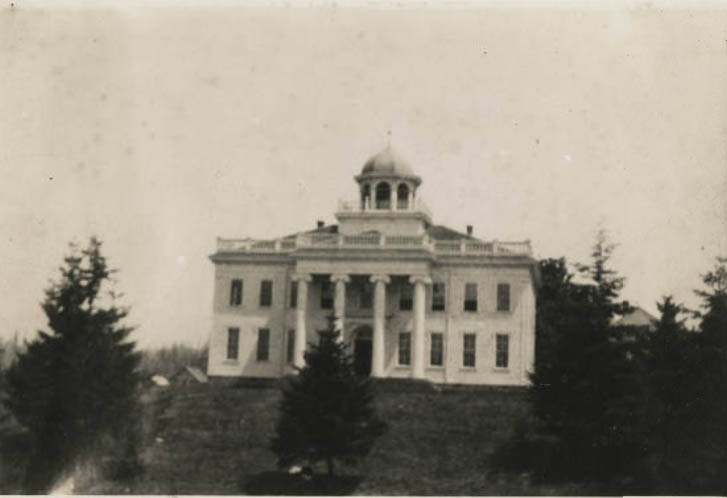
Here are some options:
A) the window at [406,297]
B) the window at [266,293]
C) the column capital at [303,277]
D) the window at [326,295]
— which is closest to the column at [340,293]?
the column capital at [303,277]

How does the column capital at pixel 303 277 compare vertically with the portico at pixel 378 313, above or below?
above

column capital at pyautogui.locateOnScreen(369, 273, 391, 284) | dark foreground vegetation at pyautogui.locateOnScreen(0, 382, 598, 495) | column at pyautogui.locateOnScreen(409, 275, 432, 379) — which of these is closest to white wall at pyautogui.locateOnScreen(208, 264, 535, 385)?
column at pyautogui.locateOnScreen(409, 275, 432, 379)

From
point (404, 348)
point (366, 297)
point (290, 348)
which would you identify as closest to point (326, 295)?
point (366, 297)

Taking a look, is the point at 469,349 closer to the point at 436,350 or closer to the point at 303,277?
the point at 436,350

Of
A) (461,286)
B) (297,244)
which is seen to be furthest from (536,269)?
(297,244)

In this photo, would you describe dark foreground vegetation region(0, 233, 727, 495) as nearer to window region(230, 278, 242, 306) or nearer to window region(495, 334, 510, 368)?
window region(495, 334, 510, 368)

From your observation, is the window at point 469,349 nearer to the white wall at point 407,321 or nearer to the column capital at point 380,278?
the white wall at point 407,321

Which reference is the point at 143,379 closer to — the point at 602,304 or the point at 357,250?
the point at 602,304
